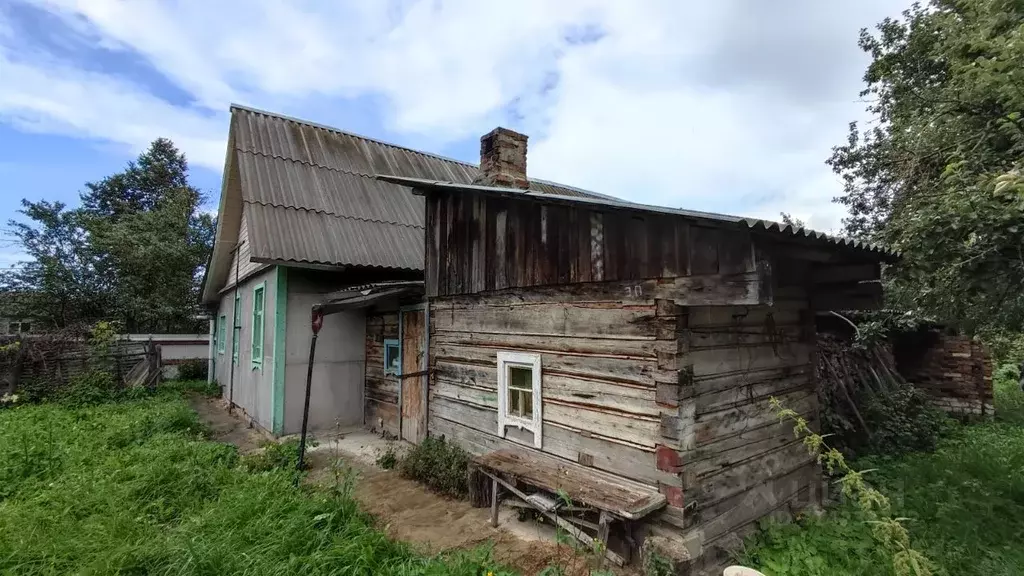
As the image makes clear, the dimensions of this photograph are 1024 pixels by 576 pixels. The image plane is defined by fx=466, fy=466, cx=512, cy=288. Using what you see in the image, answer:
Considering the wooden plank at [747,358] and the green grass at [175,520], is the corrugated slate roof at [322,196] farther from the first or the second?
the wooden plank at [747,358]

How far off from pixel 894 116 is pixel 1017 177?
7.28 meters

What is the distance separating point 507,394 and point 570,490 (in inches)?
67.4

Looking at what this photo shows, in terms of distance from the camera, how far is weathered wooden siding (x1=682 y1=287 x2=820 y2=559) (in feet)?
14.1

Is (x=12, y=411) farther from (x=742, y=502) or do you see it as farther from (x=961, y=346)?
(x=961, y=346)

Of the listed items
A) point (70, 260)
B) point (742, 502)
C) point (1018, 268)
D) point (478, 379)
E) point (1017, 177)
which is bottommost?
point (742, 502)

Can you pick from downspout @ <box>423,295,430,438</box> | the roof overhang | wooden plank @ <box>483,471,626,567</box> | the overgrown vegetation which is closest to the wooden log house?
wooden plank @ <box>483,471,626,567</box>

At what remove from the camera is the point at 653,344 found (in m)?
4.32

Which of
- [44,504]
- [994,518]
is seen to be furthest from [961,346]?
[44,504]

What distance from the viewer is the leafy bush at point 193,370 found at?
17734 mm

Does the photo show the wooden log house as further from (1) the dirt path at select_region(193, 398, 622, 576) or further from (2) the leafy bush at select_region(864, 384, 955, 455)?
(2) the leafy bush at select_region(864, 384, 955, 455)

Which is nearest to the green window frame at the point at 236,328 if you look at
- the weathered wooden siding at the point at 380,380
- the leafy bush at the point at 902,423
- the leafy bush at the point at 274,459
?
the weathered wooden siding at the point at 380,380

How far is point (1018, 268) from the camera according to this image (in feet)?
13.6

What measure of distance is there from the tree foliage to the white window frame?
22.8m

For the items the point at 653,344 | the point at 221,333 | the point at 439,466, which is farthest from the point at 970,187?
the point at 221,333
